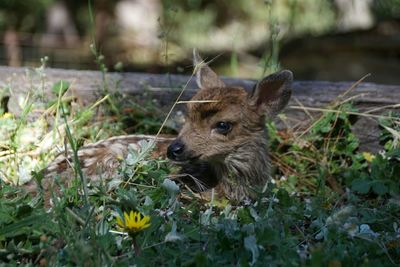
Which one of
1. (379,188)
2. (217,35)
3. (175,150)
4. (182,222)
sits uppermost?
(175,150)

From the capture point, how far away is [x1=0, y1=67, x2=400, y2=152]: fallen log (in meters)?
5.73

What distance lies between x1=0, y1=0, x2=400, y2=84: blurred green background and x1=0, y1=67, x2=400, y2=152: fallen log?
2.08m

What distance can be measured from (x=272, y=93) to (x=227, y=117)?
364mm

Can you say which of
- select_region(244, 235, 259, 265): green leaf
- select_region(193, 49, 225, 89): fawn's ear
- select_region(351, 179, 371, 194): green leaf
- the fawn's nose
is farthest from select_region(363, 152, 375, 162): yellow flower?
select_region(244, 235, 259, 265): green leaf

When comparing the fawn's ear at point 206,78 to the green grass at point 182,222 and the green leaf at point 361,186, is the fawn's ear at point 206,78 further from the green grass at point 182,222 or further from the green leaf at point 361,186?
the green leaf at point 361,186

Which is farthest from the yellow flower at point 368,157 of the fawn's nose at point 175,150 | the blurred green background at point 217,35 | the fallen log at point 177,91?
the blurred green background at point 217,35

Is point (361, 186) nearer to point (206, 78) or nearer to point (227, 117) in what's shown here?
point (227, 117)

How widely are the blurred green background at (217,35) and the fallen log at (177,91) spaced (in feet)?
6.83

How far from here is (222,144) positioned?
4848mm

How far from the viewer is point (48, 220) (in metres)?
3.57

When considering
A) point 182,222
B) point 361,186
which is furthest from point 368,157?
point 182,222

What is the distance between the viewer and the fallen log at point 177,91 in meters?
5.73

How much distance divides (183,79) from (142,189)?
217 cm

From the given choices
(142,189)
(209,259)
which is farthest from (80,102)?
(209,259)
